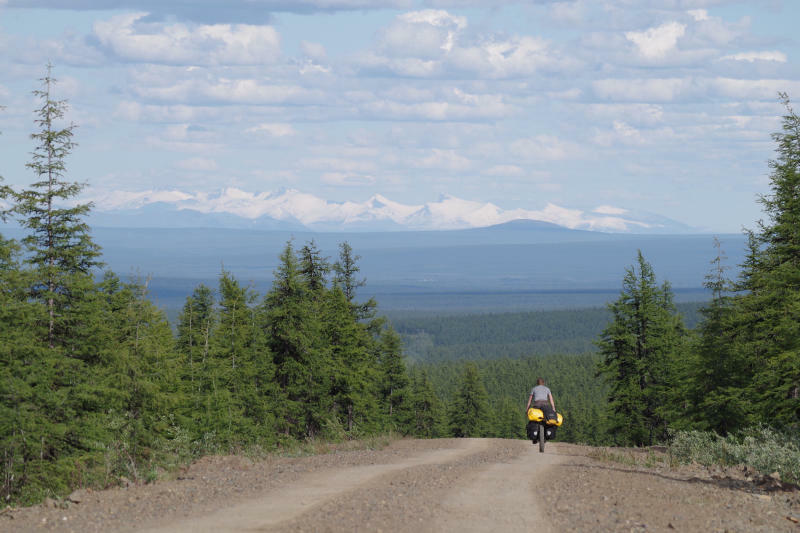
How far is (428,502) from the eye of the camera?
13.7m

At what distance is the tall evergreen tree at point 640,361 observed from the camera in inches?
1889

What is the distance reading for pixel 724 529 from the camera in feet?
39.1


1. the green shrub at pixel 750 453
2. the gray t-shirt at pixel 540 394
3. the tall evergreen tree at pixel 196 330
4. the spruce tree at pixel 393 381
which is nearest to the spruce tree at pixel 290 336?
the tall evergreen tree at pixel 196 330

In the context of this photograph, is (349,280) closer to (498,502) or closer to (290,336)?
(290,336)

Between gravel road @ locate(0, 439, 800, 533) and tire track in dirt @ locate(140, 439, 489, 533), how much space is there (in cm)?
3

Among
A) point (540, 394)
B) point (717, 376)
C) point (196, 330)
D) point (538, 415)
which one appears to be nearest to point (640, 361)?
point (717, 376)

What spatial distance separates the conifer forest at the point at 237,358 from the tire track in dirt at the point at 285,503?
3.58 metres

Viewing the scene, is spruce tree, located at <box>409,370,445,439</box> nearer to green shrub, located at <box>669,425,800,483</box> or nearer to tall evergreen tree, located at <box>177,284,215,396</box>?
tall evergreen tree, located at <box>177,284,215,396</box>

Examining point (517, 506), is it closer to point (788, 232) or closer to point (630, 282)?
point (788, 232)

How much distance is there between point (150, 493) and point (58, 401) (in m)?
14.4

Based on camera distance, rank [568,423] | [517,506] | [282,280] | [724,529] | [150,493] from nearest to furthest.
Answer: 1. [724,529]
2. [517,506]
3. [150,493]
4. [282,280]
5. [568,423]

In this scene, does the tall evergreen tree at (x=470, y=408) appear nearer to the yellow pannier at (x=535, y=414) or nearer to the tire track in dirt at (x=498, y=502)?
the yellow pannier at (x=535, y=414)

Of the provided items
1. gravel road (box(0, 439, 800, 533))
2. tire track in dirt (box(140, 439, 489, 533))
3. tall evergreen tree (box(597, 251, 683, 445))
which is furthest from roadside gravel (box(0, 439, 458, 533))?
tall evergreen tree (box(597, 251, 683, 445))

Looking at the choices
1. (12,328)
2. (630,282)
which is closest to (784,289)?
(630,282)
